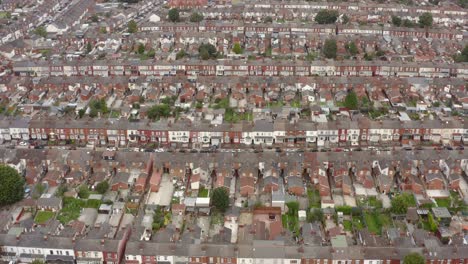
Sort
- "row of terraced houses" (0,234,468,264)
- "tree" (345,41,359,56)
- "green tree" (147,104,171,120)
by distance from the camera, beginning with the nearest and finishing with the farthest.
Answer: "row of terraced houses" (0,234,468,264)
"green tree" (147,104,171,120)
"tree" (345,41,359,56)

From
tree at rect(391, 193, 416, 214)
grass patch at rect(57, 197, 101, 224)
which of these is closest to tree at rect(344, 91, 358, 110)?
tree at rect(391, 193, 416, 214)

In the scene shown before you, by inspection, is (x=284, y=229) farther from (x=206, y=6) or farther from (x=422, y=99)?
(x=206, y=6)

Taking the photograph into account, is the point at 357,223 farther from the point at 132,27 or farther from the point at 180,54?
the point at 132,27

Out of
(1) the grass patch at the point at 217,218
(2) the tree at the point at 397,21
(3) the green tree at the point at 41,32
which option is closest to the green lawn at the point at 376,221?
(1) the grass patch at the point at 217,218

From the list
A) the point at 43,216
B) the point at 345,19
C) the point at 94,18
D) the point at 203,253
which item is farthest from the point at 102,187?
the point at 345,19

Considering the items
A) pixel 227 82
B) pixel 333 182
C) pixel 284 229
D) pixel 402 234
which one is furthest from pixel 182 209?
pixel 227 82

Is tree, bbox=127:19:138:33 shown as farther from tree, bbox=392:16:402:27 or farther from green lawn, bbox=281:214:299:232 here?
green lawn, bbox=281:214:299:232

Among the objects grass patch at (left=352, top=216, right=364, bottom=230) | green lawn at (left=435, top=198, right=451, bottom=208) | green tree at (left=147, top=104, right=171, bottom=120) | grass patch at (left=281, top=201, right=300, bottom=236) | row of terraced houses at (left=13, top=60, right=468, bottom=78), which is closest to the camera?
grass patch at (left=281, top=201, right=300, bottom=236)

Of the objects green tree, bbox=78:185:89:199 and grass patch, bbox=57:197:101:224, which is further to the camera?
green tree, bbox=78:185:89:199
